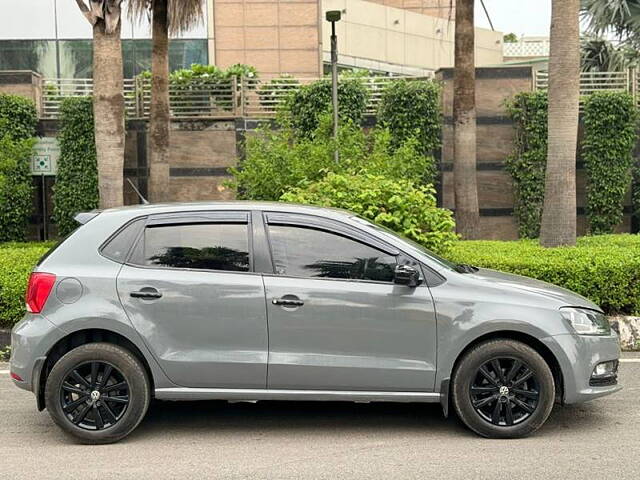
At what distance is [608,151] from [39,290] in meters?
13.3

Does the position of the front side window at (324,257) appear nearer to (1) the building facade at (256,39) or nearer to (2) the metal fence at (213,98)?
(2) the metal fence at (213,98)

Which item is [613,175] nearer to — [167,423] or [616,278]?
[616,278]

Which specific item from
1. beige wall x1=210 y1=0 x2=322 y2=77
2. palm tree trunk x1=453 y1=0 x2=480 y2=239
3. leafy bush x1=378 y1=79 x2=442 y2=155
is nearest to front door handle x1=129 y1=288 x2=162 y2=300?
palm tree trunk x1=453 y1=0 x2=480 y2=239

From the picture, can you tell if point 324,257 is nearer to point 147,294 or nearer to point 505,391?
point 147,294

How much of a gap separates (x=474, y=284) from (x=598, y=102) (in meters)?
12.0

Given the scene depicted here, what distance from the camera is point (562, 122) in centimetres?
1036

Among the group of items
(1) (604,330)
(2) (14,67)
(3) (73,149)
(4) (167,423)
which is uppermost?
(2) (14,67)

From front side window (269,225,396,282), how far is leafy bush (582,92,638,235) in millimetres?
11853

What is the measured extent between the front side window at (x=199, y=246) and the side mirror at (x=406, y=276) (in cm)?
105

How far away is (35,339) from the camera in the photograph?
218 inches

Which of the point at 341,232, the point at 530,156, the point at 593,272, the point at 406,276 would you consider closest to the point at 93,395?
the point at 341,232

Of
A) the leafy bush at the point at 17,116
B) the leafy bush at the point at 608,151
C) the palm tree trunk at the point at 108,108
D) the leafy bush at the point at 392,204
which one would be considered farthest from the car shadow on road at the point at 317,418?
the leafy bush at the point at 17,116

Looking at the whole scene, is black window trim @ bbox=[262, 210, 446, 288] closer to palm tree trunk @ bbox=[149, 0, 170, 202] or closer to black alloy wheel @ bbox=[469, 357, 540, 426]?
black alloy wheel @ bbox=[469, 357, 540, 426]

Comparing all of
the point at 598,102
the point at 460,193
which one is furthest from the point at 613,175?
the point at 460,193
